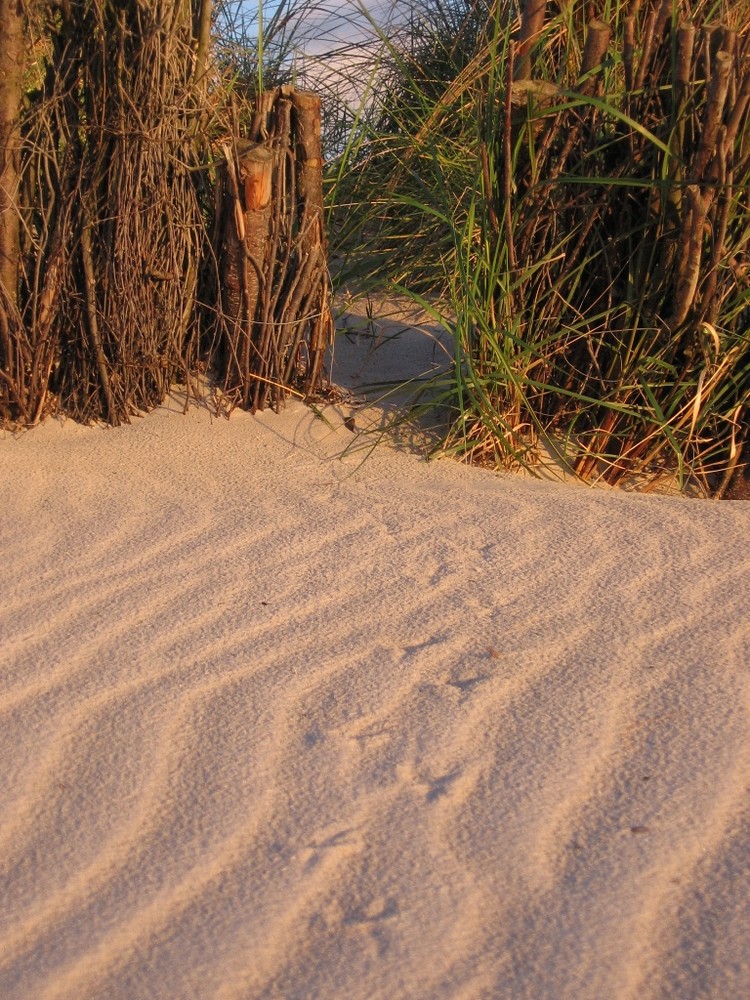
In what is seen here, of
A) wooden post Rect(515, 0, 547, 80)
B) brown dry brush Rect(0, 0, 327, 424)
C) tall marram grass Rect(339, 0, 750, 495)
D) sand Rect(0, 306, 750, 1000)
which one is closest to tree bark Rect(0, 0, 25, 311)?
brown dry brush Rect(0, 0, 327, 424)

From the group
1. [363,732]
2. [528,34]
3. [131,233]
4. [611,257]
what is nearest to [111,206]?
[131,233]

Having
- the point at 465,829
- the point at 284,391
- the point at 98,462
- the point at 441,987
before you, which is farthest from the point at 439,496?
the point at 441,987

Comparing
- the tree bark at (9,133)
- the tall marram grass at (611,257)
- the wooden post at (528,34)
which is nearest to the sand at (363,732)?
the tall marram grass at (611,257)

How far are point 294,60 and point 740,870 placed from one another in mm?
4198

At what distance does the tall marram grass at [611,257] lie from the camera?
3029mm

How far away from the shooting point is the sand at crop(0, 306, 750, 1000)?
1651mm

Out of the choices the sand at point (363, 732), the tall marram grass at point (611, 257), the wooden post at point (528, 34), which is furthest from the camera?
the wooden post at point (528, 34)

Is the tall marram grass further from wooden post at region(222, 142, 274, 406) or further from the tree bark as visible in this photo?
the tree bark

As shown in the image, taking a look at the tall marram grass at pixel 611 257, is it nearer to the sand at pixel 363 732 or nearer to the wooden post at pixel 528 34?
the wooden post at pixel 528 34

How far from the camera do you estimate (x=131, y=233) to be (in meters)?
3.21

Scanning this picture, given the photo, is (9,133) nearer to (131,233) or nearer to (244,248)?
(131,233)

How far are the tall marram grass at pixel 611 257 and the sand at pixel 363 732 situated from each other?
0.85 feet

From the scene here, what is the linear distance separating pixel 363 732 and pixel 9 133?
6.64 ft

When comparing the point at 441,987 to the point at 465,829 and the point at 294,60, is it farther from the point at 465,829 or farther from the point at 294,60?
the point at 294,60
